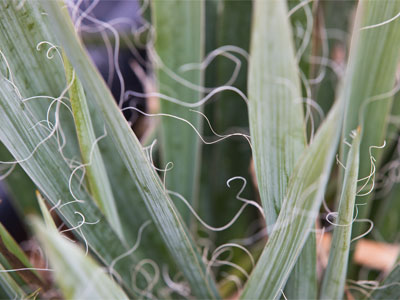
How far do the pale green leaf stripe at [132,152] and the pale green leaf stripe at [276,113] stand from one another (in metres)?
0.07

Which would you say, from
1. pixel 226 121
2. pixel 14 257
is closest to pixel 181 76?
pixel 226 121

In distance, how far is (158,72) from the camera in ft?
1.49

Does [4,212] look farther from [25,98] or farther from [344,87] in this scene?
[344,87]

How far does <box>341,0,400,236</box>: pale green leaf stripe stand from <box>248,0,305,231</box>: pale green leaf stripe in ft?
0.26

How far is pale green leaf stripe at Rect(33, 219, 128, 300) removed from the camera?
183mm

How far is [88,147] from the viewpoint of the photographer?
33 cm

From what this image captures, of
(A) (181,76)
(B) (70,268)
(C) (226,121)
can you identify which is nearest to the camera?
(B) (70,268)

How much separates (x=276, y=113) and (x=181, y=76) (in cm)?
20

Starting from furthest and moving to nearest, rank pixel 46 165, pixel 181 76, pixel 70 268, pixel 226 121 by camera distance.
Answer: pixel 226 121 < pixel 181 76 < pixel 46 165 < pixel 70 268

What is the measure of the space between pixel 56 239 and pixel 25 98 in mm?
181

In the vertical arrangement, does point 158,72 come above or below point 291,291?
above

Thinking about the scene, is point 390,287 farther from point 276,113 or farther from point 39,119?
point 39,119

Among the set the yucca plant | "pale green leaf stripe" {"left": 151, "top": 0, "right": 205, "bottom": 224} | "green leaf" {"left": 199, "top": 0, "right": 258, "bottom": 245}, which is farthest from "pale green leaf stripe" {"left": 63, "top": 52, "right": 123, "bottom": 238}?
"green leaf" {"left": 199, "top": 0, "right": 258, "bottom": 245}

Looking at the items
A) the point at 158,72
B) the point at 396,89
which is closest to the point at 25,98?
the point at 158,72
